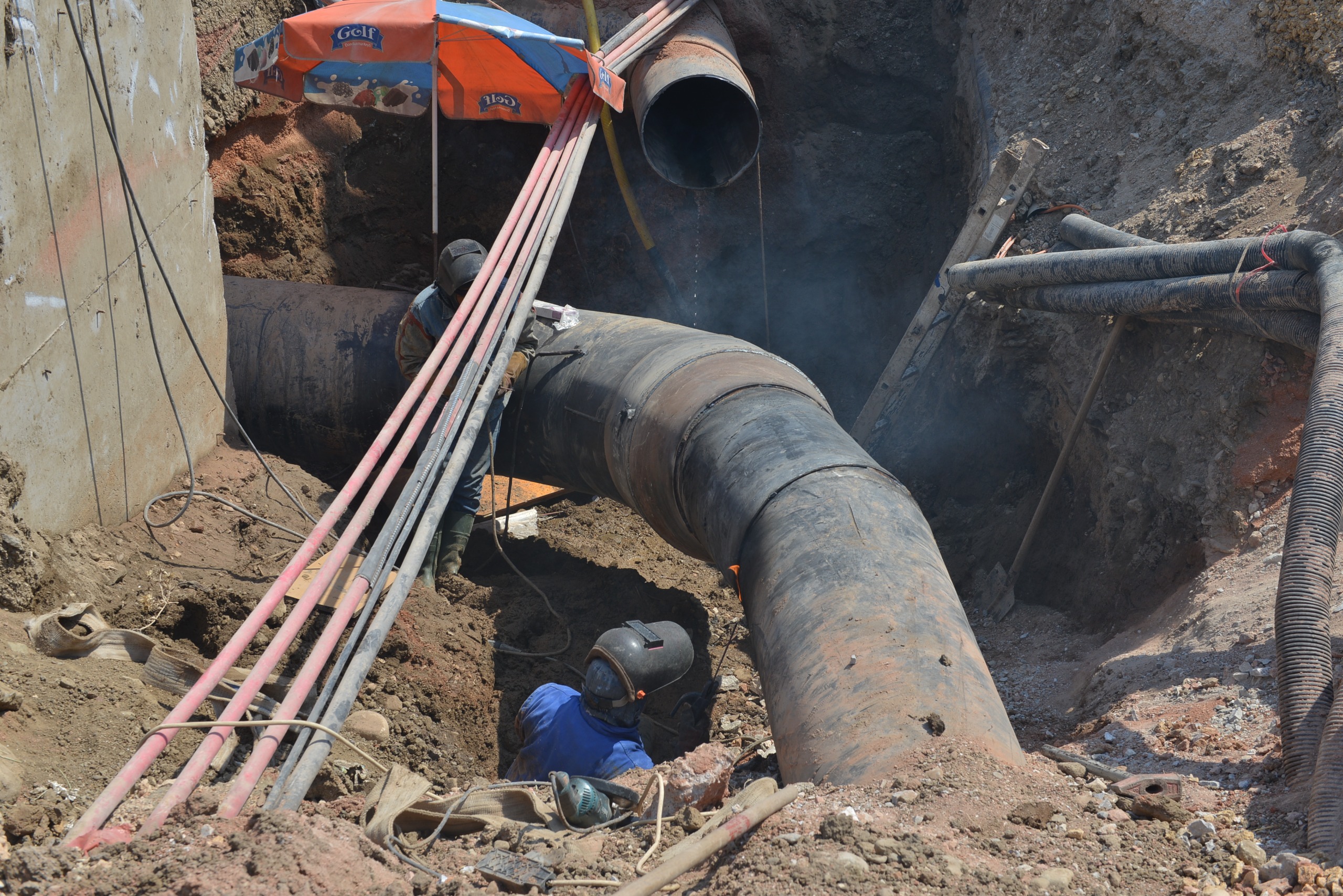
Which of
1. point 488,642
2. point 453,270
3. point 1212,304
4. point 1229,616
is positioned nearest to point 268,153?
point 453,270

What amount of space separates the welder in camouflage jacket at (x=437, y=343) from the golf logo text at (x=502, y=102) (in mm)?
1286

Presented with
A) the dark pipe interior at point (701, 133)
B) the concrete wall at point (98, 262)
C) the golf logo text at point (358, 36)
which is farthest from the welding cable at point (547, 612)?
the dark pipe interior at point (701, 133)

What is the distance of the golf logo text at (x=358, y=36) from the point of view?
540 centimetres

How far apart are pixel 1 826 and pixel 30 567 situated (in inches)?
44.5

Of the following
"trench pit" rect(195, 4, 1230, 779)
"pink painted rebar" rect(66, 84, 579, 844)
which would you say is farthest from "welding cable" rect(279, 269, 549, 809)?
"trench pit" rect(195, 4, 1230, 779)

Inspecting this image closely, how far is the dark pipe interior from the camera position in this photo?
683cm

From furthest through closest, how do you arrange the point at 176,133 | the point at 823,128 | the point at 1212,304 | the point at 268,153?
1. the point at 823,128
2. the point at 268,153
3. the point at 176,133
4. the point at 1212,304

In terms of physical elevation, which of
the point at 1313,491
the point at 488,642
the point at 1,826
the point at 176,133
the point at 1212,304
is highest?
the point at 176,133

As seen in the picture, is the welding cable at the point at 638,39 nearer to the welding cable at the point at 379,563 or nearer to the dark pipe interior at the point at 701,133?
the dark pipe interior at the point at 701,133

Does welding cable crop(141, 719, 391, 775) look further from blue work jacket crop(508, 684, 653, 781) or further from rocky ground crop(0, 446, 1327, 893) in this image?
blue work jacket crop(508, 684, 653, 781)

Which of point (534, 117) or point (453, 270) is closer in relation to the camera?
point (453, 270)

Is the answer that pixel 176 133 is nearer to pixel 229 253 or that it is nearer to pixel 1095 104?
pixel 229 253

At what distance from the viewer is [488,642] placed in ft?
14.4

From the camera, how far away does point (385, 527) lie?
126 inches
